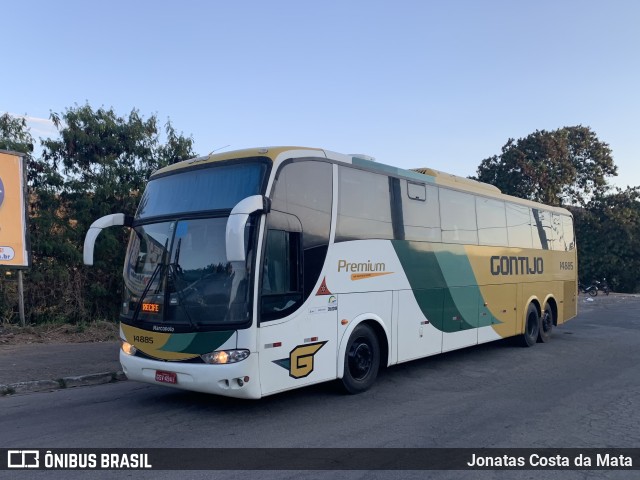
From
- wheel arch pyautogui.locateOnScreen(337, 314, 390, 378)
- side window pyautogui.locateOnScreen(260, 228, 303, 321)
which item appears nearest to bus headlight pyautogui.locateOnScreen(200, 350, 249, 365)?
side window pyautogui.locateOnScreen(260, 228, 303, 321)

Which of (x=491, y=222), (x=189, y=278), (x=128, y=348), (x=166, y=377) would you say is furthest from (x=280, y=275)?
(x=491, y=222)

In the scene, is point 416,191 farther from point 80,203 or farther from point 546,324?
point 80,203

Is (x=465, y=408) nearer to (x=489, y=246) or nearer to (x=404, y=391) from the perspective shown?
(x=404, y=391)

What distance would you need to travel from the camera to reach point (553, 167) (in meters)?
37.1

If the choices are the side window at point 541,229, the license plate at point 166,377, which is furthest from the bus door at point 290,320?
the side window at point 541,229

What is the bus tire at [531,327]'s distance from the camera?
Result: 1320 cm

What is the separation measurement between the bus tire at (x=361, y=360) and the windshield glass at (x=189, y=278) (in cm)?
218

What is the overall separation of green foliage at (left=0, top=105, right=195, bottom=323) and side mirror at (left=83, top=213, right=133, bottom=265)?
7.23m

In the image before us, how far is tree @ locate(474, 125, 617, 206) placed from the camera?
36.7 m

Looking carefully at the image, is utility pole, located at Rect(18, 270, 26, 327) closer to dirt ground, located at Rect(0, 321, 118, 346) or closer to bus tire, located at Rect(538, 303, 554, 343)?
dirt ground, located at Rect(0, 321, 118, 346)

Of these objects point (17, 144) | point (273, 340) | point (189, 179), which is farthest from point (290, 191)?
point (17, 144)

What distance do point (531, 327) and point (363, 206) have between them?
7.47 meters

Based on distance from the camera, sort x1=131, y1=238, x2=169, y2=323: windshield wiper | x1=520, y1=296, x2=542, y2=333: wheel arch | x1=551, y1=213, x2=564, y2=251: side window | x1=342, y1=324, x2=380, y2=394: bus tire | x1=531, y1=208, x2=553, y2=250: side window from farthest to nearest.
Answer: x1=551, y1=213, x2=564, y2=251: side window → x1=531, y1=208, x2=553, y2=250: side window → x1=520, y1=296, x2=542, y2=333: wheel arch → x1=342, y1=324, x2=380, y2=394: bus tire → x1=131, y1=238, x2=169, y2=323: windshield wiper
